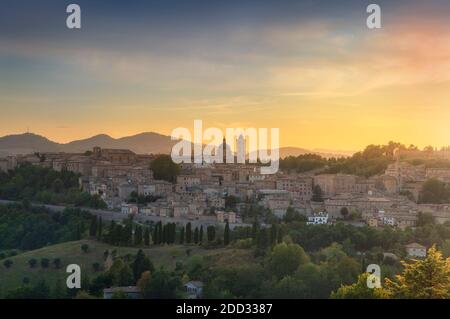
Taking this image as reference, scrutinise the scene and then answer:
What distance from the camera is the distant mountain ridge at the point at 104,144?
9703mm

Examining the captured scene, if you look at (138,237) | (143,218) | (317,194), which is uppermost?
(317,194)

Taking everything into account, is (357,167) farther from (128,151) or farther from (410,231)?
(128,151)

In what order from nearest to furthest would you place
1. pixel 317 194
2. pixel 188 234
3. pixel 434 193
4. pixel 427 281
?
pixel 427 281
pixel 188 234
pixel 434 193
pixel 317 194

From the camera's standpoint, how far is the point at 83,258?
8797 mm

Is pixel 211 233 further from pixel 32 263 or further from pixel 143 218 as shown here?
pixel 32 263

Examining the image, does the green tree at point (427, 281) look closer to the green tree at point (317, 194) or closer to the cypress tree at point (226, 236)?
the cypress tree at point (226, 236)

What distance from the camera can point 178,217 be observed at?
1057 cm

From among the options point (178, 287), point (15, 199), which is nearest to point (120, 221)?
point (15, 199)

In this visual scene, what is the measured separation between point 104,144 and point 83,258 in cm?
216

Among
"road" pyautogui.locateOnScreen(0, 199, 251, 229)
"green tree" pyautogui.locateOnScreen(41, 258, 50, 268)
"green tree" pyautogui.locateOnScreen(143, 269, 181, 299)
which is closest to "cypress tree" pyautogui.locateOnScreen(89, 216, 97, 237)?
"road" pyautogui.locateOnScreen(0, 199, 251, 229)

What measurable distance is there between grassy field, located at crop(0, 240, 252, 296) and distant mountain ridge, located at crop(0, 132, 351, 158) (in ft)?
5.35

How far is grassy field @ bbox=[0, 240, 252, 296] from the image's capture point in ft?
27.3

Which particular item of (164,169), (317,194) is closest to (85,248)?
(164,169)

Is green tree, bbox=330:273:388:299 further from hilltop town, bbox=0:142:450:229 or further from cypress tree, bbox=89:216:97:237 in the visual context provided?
cypress tree, bbox=89:216:97:237
